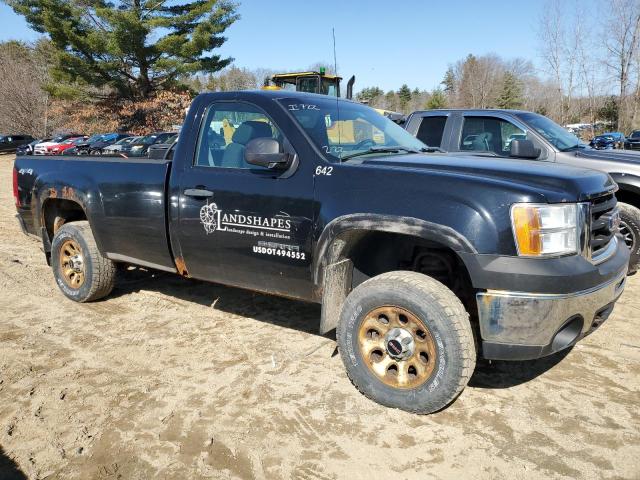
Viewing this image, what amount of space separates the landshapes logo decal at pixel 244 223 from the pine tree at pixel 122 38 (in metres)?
27.8

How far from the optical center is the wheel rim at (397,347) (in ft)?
A: 9.84

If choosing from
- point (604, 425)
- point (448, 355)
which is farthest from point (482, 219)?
point (604, 425)

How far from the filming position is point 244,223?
3.65 metres

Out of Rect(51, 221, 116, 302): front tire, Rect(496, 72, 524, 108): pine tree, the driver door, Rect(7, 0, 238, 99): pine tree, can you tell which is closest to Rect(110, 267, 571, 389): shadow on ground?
Rect(51, 221, 116, 302): front tire

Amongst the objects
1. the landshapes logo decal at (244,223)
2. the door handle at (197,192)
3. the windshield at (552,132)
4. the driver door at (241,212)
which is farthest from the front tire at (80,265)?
the windshield at (552,132)

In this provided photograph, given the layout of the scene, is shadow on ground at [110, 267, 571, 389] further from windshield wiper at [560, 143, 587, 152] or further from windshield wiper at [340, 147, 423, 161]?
windshield wiper at [560, 143, 587, 152]

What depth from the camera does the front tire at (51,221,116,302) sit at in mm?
4875

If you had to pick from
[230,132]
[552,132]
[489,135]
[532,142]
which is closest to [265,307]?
[230,132]

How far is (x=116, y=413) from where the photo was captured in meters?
3.11

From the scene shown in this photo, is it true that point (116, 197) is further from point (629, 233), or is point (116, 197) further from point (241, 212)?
point (629, 233)

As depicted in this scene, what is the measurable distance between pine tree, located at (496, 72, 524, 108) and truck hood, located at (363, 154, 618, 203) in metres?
49.8

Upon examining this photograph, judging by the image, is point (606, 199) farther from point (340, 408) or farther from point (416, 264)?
point (340, 408)

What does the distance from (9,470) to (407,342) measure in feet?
7.20

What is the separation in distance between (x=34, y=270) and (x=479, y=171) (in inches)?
219
